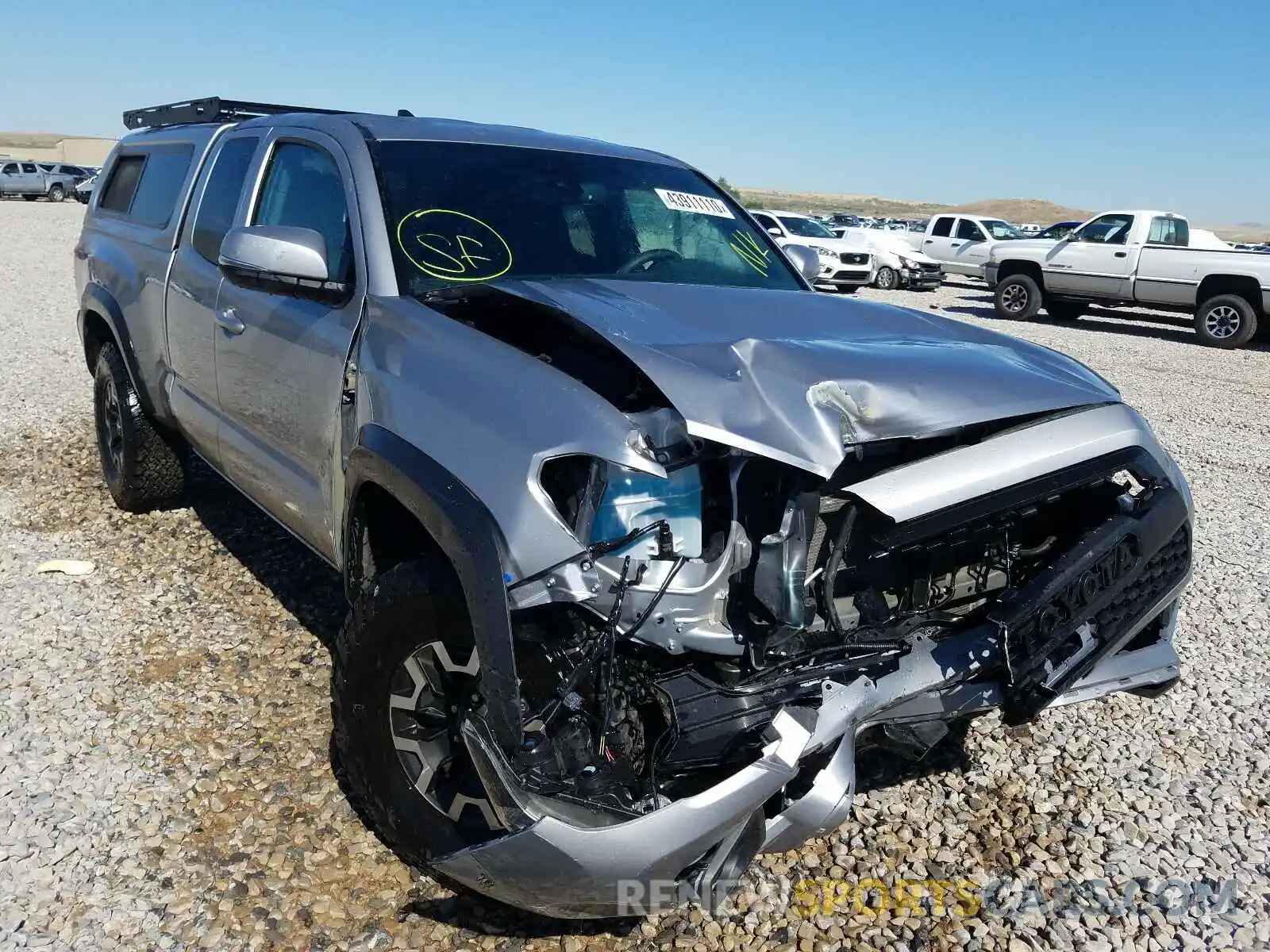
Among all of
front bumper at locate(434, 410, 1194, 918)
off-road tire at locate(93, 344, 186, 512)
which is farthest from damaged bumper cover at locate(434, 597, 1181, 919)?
off-road tire at locate(93, 344, 186, 512)

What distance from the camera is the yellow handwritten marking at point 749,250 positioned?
3.96 m

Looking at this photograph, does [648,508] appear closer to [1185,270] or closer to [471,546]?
[471,546]

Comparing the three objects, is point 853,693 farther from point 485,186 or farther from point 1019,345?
point 485,186

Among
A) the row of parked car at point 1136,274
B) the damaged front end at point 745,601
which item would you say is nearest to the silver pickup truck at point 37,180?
the row of parked car at point 1136,274

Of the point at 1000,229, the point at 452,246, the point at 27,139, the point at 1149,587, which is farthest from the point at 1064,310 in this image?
the point at 27,139

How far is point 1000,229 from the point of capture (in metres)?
24.1

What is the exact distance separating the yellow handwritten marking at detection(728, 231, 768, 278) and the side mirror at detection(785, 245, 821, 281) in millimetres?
207

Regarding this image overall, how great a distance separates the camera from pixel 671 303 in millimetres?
2865

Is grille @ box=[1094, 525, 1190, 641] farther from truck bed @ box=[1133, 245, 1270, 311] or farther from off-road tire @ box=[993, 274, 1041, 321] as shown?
off-road tire @ box=[993, 274, 1041, 321]

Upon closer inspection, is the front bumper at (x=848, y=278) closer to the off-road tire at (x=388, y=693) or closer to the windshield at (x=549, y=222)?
the windshield at (x=549, y=222)

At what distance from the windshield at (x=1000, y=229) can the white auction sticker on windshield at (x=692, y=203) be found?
20.5 meters

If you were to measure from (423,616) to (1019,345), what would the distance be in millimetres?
1901

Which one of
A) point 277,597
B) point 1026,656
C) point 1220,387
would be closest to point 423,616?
point 1026,656

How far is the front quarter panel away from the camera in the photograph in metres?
2.13
